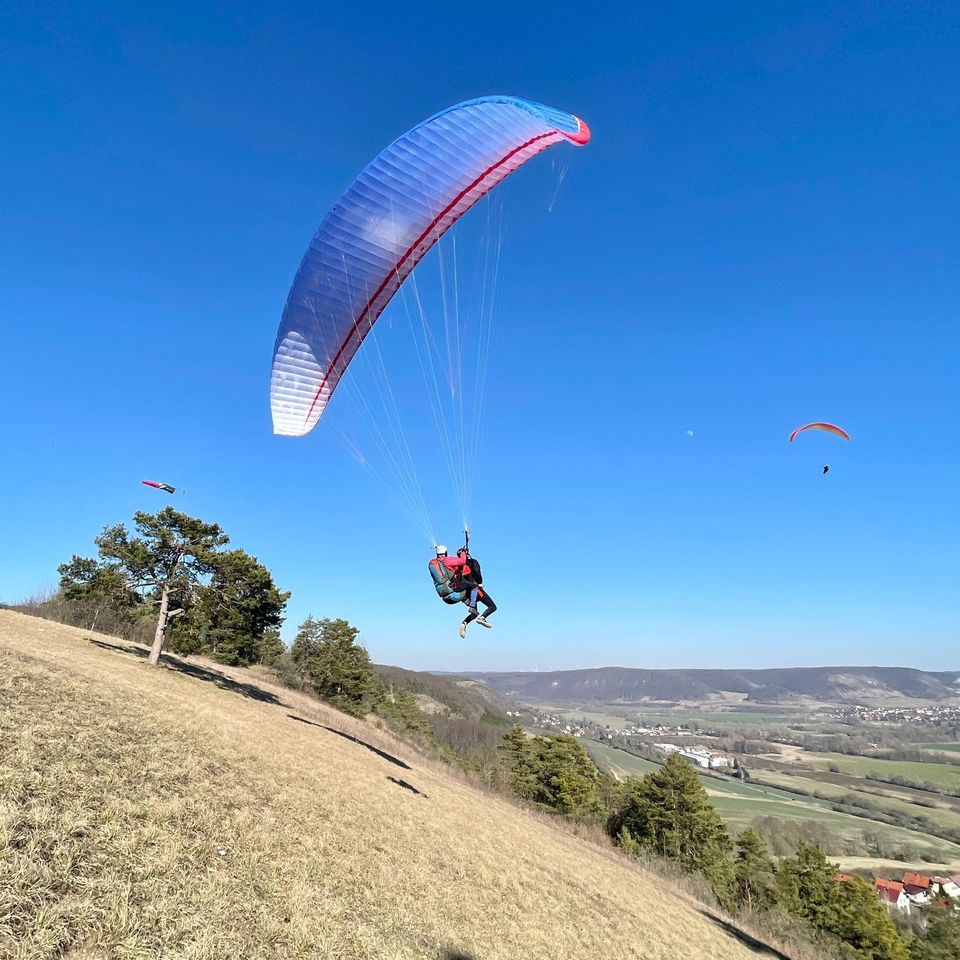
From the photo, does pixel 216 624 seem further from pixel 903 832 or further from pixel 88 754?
pixel 903 832

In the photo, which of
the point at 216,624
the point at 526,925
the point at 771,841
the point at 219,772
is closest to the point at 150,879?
the point at 219,772

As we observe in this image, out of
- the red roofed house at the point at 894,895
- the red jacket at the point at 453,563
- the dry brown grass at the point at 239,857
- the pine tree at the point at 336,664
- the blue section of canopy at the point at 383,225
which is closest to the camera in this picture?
the dry brown grass at the point at 239,857

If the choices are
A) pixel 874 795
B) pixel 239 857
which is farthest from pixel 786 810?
pixel 239 857

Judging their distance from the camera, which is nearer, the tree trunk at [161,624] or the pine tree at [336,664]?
the tree trunk at [161,624]

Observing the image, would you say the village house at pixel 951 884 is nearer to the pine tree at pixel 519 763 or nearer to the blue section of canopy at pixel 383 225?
the pine tree at pixel 519 763

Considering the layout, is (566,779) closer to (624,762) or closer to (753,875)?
(753,875)

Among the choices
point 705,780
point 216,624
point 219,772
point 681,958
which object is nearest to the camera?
point 219,772

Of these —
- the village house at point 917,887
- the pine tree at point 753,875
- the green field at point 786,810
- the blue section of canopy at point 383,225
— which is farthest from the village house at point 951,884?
the blue section of canopy at point 383,225
